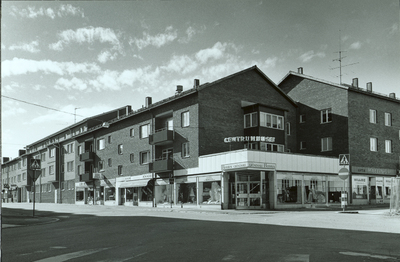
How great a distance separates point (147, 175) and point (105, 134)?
1209cm

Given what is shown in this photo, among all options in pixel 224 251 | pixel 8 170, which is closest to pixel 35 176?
pixel 224 251

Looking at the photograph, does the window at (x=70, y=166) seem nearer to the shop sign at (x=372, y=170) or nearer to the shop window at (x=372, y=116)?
the shop sign at (x=372, y=170)

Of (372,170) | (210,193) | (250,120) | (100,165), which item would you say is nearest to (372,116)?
(372,170)

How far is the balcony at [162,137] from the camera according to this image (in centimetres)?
3788

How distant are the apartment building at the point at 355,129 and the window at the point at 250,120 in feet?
26.2

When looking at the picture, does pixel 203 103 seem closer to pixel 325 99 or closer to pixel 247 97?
pixel 247 97

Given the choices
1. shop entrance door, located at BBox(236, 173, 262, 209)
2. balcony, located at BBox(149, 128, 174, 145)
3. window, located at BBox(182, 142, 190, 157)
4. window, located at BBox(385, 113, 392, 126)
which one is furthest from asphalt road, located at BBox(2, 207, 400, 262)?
window, located at BBox(385, 113, 392, 126)

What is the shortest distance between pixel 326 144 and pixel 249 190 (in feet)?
41.9

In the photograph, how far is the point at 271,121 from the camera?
37.6 metres

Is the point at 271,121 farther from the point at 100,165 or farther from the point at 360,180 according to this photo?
the point at 100,165

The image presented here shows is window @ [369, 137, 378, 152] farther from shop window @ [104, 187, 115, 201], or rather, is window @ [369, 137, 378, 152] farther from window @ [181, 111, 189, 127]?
shop window @ [104, 187, 115, 201]

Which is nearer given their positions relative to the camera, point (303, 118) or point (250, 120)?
point (250, 120)

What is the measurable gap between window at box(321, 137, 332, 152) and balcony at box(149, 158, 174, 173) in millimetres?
14786

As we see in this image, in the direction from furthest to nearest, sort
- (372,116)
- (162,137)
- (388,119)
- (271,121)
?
(388,119)
(372,116)
(162,137)
(271,121)
